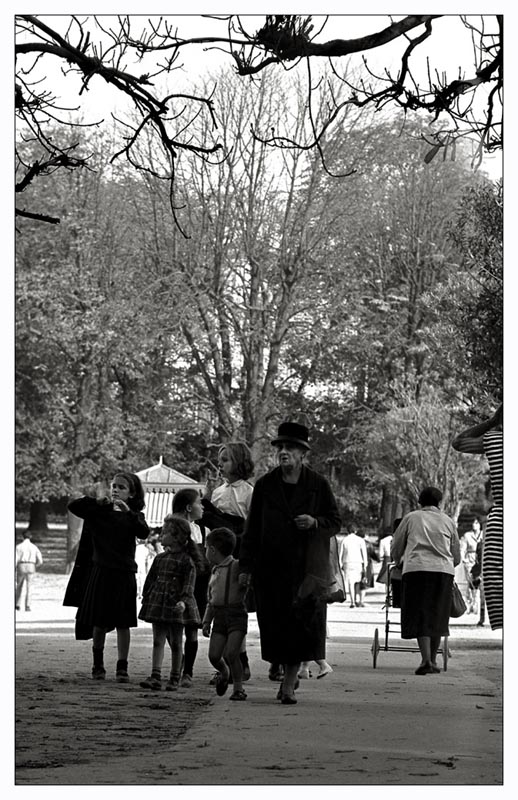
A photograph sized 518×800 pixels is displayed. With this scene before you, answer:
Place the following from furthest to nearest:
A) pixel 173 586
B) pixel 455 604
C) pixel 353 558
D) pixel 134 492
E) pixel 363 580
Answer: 1. pixel 363 580
2. pixel 353 558
3. pixel 455 604
4. pixel 134 492
5. pixel 173 586

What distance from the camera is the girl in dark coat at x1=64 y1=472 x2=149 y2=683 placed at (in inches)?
427

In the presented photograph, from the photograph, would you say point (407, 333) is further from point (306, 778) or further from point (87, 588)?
point (306, 778)

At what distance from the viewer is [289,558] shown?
31.0 feet

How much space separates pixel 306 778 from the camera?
6.75 m

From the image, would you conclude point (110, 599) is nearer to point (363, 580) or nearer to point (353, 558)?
point (353, 558)

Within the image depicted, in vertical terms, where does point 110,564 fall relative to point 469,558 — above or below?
above

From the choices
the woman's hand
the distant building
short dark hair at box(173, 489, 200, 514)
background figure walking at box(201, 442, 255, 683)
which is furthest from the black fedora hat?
the distant building

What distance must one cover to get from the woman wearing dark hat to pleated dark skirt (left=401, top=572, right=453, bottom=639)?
348 cm

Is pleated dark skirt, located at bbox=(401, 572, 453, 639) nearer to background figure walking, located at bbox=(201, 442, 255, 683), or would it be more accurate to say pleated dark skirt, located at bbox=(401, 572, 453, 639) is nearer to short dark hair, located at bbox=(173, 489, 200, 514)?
background figure walking, located at bbox=(201, 442, 255, 683)

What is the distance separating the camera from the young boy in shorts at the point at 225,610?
32.4ft

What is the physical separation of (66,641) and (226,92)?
22.0ft

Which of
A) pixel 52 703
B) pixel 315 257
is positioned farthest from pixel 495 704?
pixel 315 257

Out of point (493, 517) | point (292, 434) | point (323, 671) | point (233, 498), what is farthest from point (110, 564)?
point (493, 517)

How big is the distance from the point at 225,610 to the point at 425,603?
343cm
